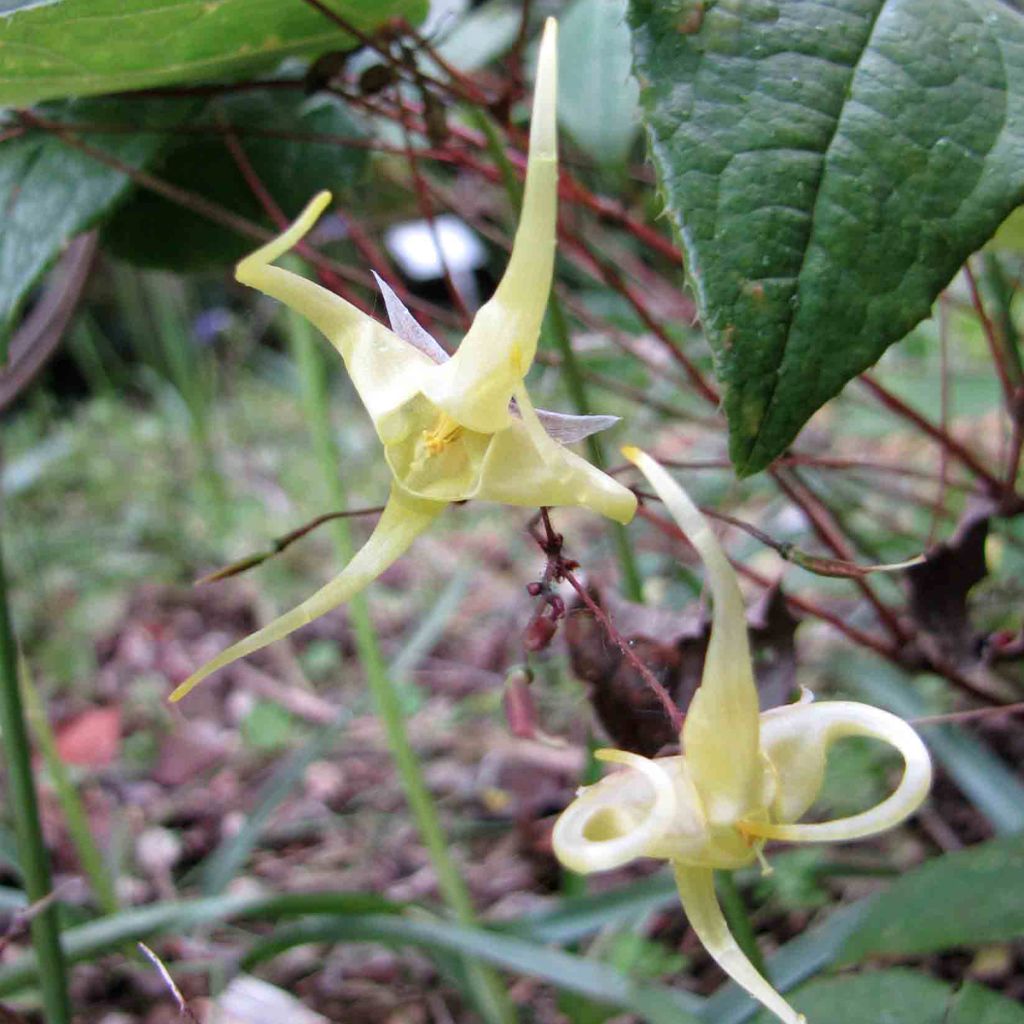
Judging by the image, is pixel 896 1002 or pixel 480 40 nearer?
pixel 896 1002

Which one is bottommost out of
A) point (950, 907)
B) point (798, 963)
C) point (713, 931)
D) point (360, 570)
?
point (798, 963)

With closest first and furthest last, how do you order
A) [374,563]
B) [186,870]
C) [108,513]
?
[374,563], [186,870], [108,513]

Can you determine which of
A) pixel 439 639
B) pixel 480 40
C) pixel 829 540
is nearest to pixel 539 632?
pixel 829 540

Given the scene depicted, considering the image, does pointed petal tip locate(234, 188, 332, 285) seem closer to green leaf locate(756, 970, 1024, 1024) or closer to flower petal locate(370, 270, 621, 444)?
flower petal locate(370, 270, 621, 444)

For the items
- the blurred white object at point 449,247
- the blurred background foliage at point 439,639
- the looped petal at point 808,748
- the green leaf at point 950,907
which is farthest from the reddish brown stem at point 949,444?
the blurred white object at point 449,247

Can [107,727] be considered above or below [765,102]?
below

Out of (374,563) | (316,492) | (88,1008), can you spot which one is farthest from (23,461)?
(374,563)

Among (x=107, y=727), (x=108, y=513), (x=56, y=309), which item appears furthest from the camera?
(x=108, y=513)

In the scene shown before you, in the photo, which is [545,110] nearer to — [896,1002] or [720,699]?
[720,699]

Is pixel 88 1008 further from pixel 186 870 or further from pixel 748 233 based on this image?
pixel 748 233
